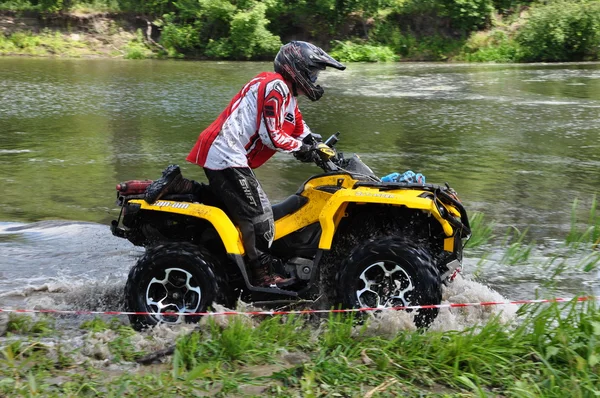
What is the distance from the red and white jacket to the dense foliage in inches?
1307

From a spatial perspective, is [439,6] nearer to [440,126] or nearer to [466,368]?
[440,126]

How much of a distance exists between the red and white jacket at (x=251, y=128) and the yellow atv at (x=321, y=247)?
1.04 ft

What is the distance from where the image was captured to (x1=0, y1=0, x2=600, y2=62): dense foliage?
121 feet

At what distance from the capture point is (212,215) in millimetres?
5297

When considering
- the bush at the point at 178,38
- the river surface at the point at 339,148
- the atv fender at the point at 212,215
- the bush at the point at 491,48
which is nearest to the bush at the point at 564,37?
the bush at the point at 491,48

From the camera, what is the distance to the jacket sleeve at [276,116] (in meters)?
5.16

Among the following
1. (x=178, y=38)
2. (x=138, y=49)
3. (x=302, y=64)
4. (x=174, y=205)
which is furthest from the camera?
(x=178, y=38)

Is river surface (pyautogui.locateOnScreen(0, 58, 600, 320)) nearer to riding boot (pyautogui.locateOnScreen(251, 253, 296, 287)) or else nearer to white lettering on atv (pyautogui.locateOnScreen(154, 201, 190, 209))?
white lettering on atv (pyautogui.locateOnScreen(154, 201, 190, 209))

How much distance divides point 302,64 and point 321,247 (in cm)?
128

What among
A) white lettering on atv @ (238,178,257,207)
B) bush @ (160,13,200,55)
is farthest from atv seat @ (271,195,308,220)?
bush @ (160,13,200,55)

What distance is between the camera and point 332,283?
537 cm

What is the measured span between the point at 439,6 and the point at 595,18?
887 centimetres

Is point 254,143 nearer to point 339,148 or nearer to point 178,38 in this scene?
point 339,148

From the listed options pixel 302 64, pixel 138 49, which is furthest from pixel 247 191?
pixel 138 49
